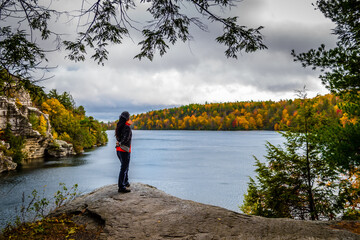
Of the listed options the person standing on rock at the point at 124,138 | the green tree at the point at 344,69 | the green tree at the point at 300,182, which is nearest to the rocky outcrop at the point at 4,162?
the person standing on rock at the point at 124,138

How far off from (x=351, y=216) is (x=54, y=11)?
1132 cm

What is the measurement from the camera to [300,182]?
10.1 m

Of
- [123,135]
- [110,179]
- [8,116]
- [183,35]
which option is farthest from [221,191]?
[8,116]

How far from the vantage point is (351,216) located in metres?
8.93

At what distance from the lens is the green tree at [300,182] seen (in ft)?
31.9

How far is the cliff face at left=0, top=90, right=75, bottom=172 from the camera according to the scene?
122 ft

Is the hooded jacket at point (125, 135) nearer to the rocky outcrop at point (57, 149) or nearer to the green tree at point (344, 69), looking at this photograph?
the green tree at point (344, 69)

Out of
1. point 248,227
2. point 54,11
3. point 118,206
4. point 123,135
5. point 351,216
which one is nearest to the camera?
→ point 54,11

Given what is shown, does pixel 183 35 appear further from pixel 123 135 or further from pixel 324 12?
pixel 324 12

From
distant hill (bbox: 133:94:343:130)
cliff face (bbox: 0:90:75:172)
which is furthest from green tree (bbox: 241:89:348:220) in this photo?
distant hill (bbox: 133:94:343:130)

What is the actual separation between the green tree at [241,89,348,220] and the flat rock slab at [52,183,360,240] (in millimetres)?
5138

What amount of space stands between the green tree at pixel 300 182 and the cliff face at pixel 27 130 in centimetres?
3308

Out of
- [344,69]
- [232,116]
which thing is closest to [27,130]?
[344,69]

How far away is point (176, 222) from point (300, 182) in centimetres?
715
